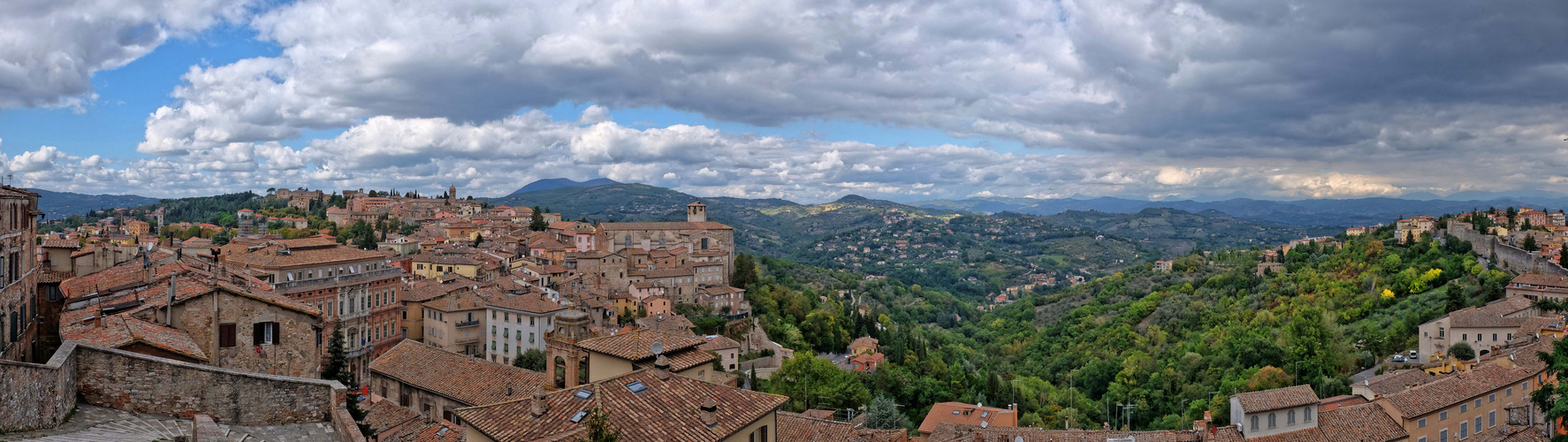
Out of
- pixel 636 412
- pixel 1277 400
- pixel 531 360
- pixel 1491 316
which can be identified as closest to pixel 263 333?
pixel 636 412

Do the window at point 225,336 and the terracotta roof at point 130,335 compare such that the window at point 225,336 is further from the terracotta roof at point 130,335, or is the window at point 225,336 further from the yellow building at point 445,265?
the yellow building at point 445,265

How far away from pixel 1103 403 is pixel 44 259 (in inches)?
2519

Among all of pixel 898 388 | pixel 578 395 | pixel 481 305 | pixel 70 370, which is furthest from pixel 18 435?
pixel 898 388

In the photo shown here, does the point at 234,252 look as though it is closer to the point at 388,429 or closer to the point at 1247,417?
the point at 388,429

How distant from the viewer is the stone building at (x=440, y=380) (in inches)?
1000

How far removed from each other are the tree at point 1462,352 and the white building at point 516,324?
5188 cm

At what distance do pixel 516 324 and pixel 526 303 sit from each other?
1.22 m

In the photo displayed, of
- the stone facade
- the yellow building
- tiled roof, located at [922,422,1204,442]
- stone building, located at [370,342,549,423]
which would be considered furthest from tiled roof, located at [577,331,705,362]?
the yellow building

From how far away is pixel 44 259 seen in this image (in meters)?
20.7

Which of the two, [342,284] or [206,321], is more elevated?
[206,321]

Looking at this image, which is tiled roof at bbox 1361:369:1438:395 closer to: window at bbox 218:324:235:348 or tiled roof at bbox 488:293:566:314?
tiled roof at bbox 488:293:566:314

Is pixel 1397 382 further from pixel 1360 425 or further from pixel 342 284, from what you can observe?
pixel 342 284

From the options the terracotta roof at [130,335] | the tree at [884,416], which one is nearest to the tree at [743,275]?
the tree at [884,416]

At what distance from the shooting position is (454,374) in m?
27.5
